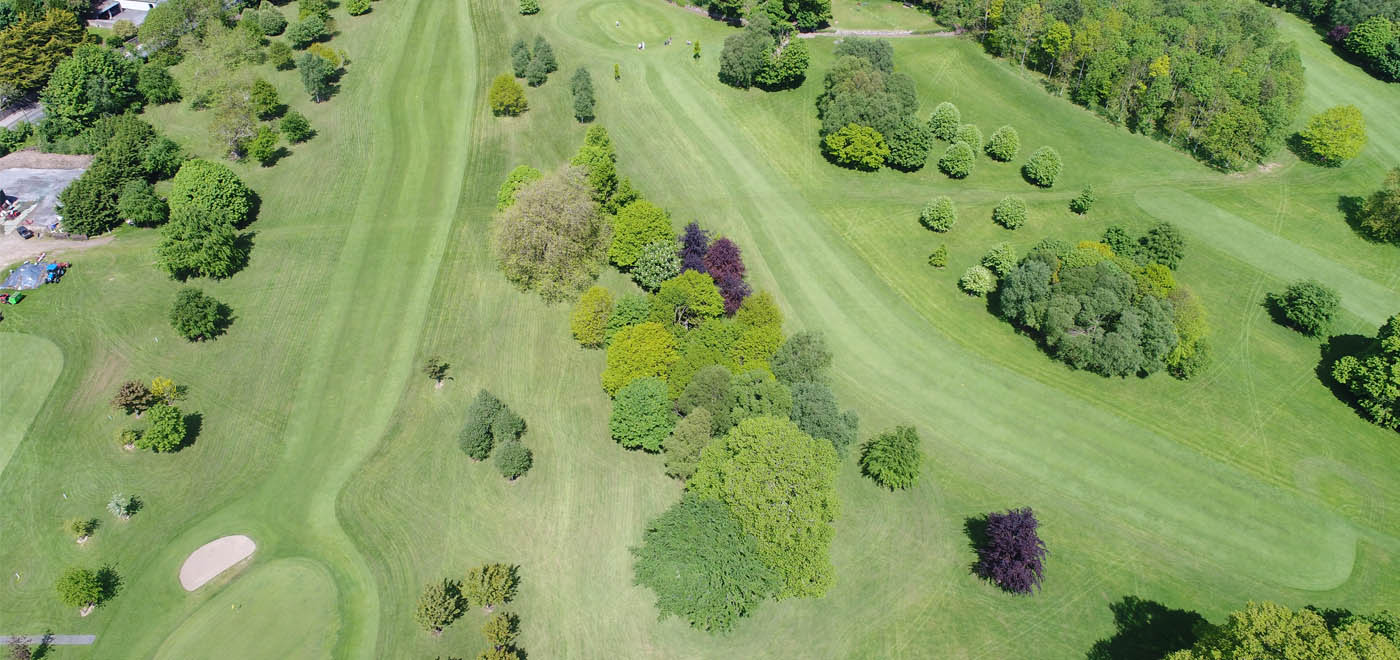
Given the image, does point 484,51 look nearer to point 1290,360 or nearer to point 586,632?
point 586,632

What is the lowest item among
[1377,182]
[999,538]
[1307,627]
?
[999,538]

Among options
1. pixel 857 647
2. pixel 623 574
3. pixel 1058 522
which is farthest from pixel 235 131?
pixel 1058 522

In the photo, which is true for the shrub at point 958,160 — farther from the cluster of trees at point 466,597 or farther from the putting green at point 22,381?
the putting green at point 22,381

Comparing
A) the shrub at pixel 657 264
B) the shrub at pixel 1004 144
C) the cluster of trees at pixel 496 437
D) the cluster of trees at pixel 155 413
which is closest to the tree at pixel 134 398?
the cluster of trees at pixel 155 413

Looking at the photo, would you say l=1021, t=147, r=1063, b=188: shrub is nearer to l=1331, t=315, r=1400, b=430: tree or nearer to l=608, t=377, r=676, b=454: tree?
l=1331, t=315, r=1400, b=430: tree

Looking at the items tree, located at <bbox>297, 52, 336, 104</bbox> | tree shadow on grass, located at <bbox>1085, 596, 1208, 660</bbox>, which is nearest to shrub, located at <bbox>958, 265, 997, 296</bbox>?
tree shadow on grass, located at <bbox>1085, 596, 1208, 660</bbox>
